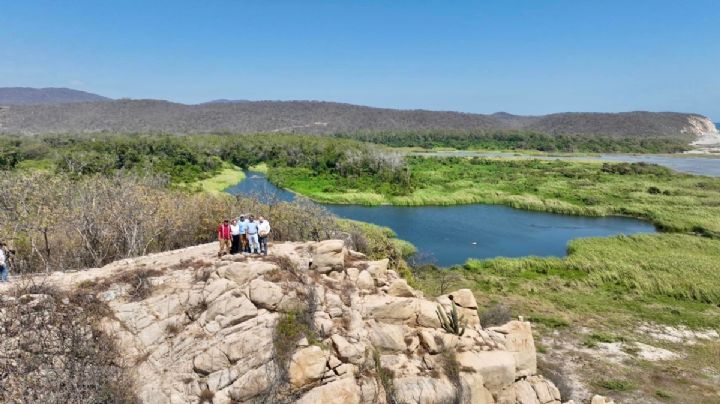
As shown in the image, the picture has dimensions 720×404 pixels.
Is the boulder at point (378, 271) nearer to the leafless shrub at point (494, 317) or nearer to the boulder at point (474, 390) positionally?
the boulder at point (474, 390)

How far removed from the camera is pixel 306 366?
46.1 ft

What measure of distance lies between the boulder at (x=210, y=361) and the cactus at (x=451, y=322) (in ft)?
24.7

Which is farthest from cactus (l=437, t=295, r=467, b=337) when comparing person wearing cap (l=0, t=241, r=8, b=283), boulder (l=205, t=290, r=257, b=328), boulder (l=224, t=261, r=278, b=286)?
person wearing cap (l=0, t=241, r=8, b=283)

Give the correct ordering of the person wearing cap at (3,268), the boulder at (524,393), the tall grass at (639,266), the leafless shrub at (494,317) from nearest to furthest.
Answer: the person wearing cap at (3,268) < the boulder at (524,393) < the leafless shrub at (494,317) < the tall grass at (639,266)

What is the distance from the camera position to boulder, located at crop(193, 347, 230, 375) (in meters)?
14.0

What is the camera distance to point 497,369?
15.8 metres

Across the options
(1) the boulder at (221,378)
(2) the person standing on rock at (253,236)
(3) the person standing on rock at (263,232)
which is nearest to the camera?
(1) the boulder at (221,378)

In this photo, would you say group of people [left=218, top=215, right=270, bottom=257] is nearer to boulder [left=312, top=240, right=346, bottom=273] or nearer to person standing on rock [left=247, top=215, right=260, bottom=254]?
person standing on rock [left=247, top=215, right=260, bottom=254]

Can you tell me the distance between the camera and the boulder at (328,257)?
17.7 m

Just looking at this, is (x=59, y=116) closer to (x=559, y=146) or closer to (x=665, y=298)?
(x=559, y=146)

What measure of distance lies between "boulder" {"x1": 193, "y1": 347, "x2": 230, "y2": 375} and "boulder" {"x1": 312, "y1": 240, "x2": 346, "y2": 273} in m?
4.81

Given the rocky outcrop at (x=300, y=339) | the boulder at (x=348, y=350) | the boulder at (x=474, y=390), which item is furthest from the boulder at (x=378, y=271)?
the boulder at (x=474, y=390)

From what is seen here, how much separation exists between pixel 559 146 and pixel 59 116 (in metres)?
202

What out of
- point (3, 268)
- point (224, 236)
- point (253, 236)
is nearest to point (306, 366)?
point (253, 236)
